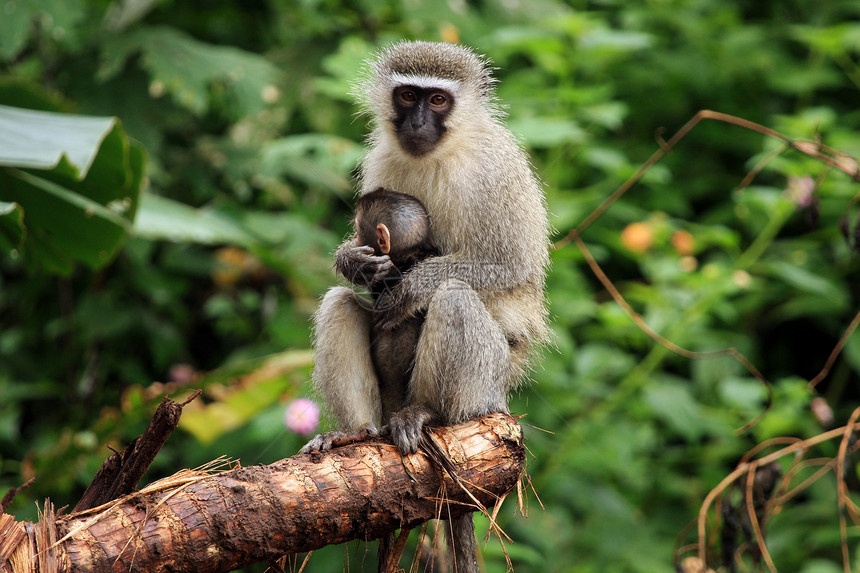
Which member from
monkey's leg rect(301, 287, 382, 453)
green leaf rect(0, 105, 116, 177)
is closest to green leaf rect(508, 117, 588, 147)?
monkey's leg rect(301, 287, 382, 453)

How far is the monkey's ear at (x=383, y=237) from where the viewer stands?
435cm

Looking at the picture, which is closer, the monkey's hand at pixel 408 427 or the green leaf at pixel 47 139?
the monkey's hand at pixel 408 427

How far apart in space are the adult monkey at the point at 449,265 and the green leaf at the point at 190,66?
204 centimetres

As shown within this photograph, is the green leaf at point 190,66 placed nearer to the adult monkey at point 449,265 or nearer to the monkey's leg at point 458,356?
the adult monkey at point 449,265

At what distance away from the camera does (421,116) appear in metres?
4.77

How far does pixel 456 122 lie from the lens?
4887mm

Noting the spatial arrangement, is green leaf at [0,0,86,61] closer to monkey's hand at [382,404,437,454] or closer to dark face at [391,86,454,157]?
dark face at [391,86,454,157]

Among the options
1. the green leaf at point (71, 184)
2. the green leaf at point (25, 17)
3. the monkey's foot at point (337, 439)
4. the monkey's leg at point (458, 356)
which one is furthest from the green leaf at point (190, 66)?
the monkey's foot at point (337, 439)

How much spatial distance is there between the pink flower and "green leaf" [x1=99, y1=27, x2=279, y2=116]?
2.85 meters

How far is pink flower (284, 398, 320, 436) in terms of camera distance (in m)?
5.16

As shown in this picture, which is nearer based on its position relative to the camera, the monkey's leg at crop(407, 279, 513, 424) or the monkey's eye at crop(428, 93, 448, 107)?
the monkey's leg at crop(407, 279, 513, 424)

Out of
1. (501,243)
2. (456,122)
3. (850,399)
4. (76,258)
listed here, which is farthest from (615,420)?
(76,258)

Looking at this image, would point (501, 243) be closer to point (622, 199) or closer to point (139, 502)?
point (139, 502)

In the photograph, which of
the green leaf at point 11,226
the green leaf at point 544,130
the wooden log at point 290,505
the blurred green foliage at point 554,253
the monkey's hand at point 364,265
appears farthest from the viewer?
the blurred green foliage at point 554,253
